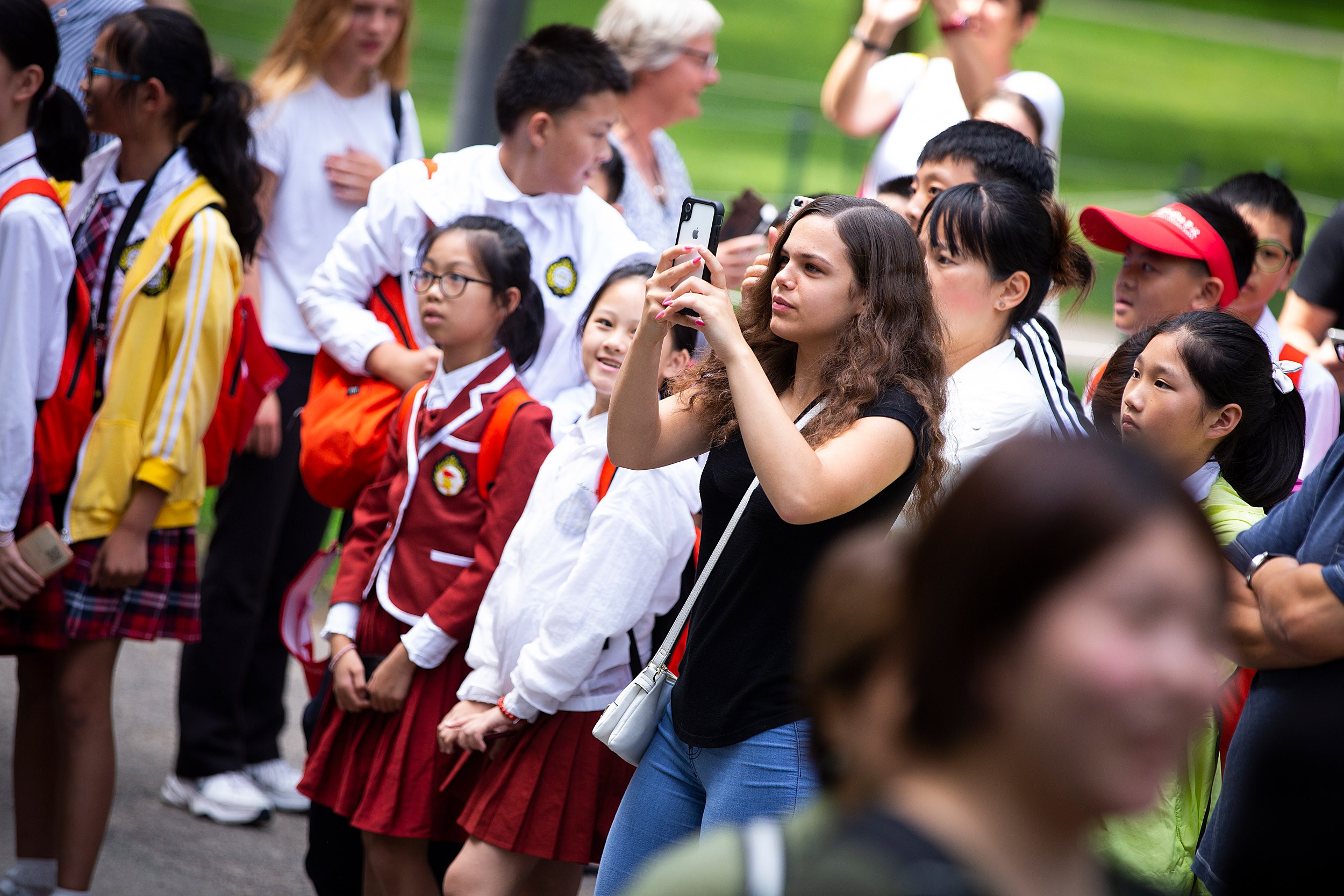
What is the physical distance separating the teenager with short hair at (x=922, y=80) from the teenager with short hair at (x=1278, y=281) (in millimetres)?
668

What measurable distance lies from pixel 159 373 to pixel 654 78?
209 cm

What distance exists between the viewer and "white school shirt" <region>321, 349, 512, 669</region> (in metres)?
3.01

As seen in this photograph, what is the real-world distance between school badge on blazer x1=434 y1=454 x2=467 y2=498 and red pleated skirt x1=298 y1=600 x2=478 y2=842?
36 centimetres

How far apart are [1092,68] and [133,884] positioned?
101ft

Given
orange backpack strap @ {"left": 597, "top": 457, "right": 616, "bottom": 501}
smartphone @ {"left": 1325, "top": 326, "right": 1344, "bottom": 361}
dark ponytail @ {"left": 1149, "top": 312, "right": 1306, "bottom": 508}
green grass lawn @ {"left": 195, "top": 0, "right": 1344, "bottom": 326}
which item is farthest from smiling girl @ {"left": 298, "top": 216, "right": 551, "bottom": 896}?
green grass lawn @ {"left": 195, "top": 0, "right": 1344, "bottom": 326}

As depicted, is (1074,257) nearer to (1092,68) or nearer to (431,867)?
(431,867)

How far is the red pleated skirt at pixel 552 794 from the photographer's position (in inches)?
109

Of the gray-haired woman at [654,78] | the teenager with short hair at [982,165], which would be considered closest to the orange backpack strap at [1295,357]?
the teenager with short hair at [982,165]

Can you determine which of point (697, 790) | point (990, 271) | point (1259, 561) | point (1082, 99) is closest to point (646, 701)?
point (697, 790)

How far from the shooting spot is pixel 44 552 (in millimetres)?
3270

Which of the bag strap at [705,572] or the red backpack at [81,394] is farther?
the red backpack at [81,394]

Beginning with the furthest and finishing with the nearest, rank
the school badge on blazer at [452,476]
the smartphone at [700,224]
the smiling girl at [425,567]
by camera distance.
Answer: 1. the school badge on blazer at [452,476]
2. the smiling girl at [425,567]
3. the smartphone at [700,224]

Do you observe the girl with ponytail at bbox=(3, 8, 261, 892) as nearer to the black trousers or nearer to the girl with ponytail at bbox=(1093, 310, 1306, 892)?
the black trousers

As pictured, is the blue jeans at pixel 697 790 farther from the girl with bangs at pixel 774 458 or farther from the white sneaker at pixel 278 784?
the white sneaker at pixel 278 784
